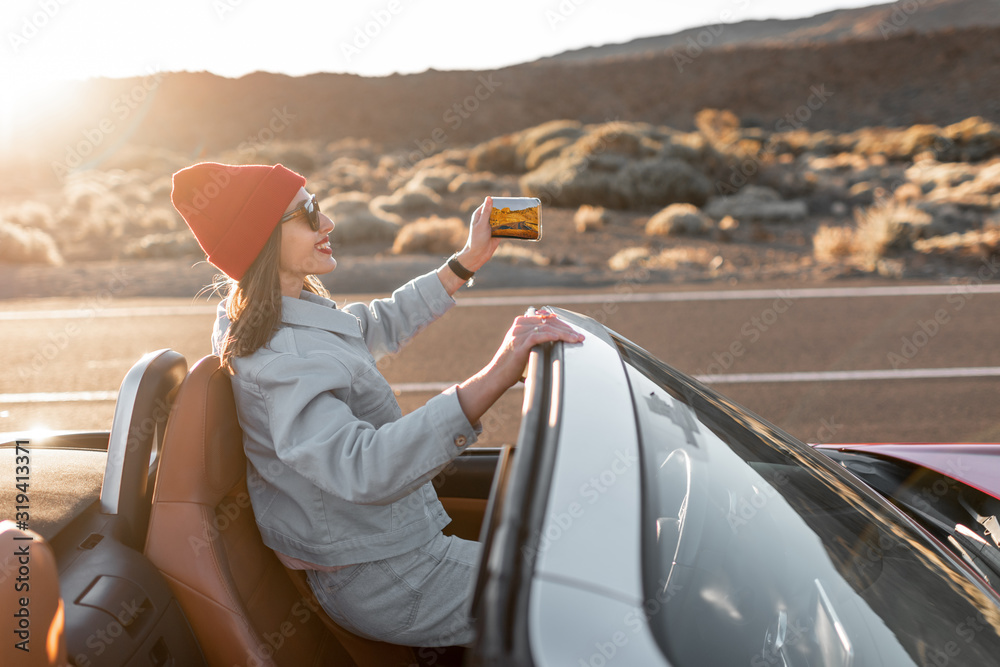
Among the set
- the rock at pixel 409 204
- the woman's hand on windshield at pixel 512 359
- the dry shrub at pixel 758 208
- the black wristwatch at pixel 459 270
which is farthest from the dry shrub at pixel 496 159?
the woman's hand on windshield at pixel 512 359

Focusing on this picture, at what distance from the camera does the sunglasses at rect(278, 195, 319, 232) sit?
207 cm

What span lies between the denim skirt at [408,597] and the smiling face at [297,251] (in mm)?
752

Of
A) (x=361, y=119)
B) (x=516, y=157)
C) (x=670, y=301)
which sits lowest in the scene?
(x=670, y=301)

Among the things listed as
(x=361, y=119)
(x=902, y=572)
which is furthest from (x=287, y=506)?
(x=361, y=119)

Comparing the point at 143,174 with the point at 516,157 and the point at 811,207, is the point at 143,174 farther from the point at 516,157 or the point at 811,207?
the point at 811,207

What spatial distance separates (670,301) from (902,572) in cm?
754

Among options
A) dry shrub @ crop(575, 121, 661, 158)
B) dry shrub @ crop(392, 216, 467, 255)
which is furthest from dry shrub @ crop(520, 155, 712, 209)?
dry shrub @ crop(392, 216, 467, 255)

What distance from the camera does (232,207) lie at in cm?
197

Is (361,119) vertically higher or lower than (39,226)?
higher

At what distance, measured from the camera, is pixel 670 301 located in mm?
8859

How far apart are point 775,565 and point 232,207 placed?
1.48 metres

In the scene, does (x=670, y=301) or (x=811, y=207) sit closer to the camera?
(x=670, y=301)

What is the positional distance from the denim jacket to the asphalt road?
2941mm

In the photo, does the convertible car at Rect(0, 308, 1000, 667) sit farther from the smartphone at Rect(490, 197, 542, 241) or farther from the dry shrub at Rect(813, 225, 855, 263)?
the dry shrub at Rect(813, 225, 855, 263)
